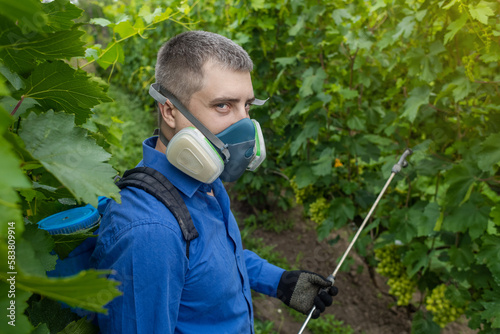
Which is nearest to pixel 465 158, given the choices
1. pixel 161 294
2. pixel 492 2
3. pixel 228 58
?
pixel 492 2

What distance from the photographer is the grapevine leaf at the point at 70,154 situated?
21.5 inches

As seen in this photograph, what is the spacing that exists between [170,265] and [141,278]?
3.8 inches

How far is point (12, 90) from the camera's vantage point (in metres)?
0.79

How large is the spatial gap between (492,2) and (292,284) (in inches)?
69.3

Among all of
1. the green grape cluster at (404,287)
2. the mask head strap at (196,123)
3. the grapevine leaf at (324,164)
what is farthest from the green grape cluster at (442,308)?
the mask head strap at (196,123)

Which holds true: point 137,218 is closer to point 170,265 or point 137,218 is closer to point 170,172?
point 170,265

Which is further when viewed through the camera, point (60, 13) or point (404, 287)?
point (404, 287)

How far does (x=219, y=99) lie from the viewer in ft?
4.74

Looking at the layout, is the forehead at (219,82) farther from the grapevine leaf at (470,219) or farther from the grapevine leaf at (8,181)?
the grapevine leaf at (470,219)

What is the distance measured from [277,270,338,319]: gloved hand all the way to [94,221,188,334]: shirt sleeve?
917 mm

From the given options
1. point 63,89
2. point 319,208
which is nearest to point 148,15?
point 63,89

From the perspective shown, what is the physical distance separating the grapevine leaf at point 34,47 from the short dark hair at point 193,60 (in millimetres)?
689

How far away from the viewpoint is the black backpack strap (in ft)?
4.07

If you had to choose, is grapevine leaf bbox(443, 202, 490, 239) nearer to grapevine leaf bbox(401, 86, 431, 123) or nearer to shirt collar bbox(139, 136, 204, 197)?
grapevine leaf bbox(401, 86, 431, 123)
